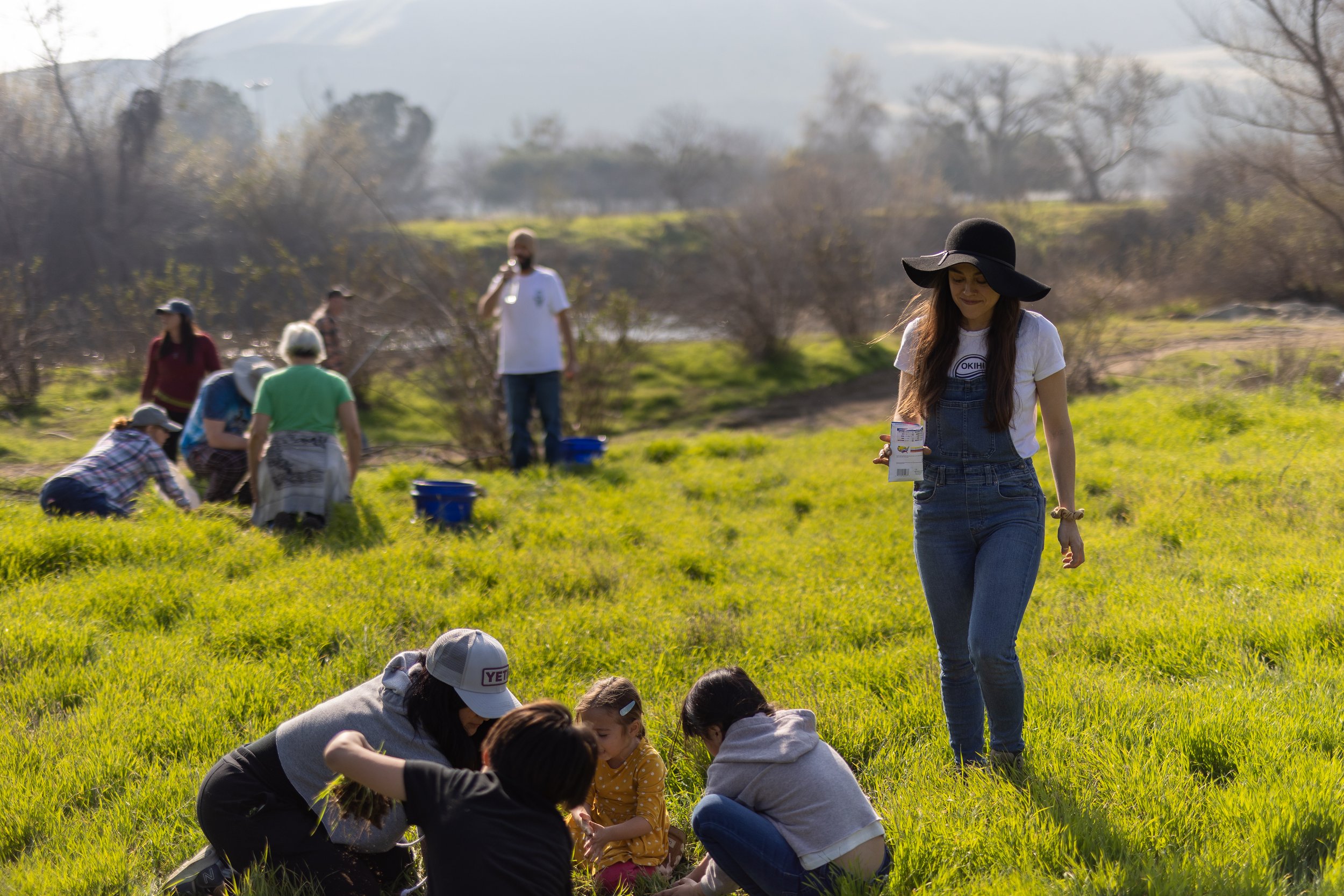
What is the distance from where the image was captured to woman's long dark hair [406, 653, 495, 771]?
2734 mm

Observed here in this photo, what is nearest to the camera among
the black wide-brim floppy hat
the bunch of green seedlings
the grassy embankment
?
the bunch of green seedlings

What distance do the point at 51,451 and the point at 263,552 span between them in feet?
21.2

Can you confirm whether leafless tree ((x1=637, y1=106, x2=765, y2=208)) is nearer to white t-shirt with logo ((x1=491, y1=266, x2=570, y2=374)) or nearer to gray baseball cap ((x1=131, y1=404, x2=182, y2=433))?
white t-shirt with logo ((x1=491, y1=266, x2=570, y2=374))

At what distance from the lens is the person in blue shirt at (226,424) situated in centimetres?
725

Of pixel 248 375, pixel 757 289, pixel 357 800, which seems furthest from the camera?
pixel 757 289

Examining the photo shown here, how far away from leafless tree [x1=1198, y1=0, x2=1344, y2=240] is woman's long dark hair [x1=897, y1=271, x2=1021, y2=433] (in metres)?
16.3

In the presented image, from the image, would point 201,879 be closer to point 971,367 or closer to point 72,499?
point 971,367

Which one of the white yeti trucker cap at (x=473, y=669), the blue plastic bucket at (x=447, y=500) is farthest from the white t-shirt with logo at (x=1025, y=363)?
the blue plastic bucket at (x=447, y=500)

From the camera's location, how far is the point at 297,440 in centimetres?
657

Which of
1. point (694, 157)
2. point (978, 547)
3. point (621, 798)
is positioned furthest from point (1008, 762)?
point (694, 157)

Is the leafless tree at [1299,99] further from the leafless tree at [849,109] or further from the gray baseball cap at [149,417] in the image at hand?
the leafless tree at [849,109]

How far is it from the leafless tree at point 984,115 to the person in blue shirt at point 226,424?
225ft

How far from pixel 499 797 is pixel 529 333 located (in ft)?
21.4

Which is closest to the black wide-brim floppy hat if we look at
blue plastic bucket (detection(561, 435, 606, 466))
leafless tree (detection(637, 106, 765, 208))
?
blue plastic bucket (detection(561, 435, 606, 466))
